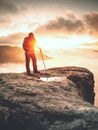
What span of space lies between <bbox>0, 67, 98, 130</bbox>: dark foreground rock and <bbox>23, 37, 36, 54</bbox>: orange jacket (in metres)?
4.29

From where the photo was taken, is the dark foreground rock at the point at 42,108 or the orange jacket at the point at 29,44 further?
the orange jacket at the point at 29,44

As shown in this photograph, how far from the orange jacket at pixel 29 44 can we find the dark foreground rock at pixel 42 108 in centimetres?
429

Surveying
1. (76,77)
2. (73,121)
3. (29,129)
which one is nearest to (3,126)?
(29,129)

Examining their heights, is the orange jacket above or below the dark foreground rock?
above

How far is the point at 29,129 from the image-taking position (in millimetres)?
11500

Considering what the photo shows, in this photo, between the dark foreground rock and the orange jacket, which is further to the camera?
the orange jacket

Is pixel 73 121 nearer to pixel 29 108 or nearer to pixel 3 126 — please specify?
pixel 29 108

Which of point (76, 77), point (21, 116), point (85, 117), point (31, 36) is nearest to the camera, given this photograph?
point (85, 117)

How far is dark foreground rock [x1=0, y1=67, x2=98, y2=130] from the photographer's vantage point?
35.9 feet

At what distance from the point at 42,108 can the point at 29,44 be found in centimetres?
780

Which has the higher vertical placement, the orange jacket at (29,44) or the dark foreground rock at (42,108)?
the orange jacket at (29,44)

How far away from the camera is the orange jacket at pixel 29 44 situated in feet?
61.7

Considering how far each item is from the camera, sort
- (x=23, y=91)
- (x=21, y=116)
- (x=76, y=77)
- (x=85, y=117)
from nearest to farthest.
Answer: (x=85, y=117), (x=21, y=116), (x=23, y=91), (x=76, y=77)

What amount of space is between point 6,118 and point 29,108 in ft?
3.34
